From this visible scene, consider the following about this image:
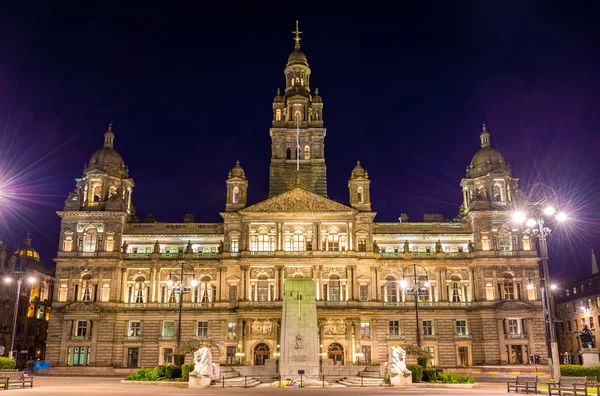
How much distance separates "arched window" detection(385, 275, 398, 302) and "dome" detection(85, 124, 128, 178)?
125 feet

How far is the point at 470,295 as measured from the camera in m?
74.2

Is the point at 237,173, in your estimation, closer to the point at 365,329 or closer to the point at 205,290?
the point at 205,290

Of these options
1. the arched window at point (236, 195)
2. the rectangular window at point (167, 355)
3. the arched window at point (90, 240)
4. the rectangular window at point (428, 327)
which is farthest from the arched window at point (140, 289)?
the rectangular window at point (428, 327)

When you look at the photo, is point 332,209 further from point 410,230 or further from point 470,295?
point 470,295

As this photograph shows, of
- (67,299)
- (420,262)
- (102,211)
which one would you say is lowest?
(67,299)

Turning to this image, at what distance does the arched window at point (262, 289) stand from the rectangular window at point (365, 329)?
12057 mm

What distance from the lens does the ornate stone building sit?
70.7 metres

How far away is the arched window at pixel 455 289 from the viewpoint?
7464cm

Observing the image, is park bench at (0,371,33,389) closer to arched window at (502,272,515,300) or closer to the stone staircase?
the stone staircase

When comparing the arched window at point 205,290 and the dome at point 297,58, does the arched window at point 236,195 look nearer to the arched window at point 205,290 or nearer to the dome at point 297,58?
the arched window at point 205,290

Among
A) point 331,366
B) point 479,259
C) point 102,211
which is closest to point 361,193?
point 479,259

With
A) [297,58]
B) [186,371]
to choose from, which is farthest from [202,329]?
[297,58]

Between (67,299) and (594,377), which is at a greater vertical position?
(67,299)

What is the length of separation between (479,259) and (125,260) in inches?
1758
